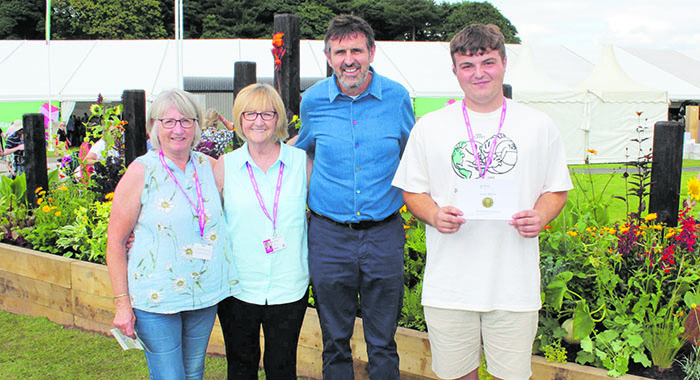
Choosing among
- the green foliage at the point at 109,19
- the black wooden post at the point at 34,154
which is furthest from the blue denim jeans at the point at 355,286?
the green foliage at the point at 109,19

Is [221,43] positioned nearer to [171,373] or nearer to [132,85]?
[132,85]

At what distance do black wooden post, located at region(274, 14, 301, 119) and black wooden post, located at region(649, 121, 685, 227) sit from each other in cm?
286

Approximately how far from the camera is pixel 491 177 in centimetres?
212

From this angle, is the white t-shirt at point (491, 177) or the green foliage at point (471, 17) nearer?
the white t-shirt at point (491, 177)

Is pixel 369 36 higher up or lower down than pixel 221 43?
lower down

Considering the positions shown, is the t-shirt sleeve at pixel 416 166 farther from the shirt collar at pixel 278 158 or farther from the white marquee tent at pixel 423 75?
the white marquee tent at pixel 423 75

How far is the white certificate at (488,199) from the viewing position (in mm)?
2082

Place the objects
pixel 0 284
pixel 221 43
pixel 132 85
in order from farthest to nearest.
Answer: pixel 221 43, pixel 132 85, pixel 0 284

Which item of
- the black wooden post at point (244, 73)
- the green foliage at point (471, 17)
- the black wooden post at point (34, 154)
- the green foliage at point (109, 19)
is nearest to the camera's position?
the black wooden post at point (244, 73)

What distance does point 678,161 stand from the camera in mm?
3268

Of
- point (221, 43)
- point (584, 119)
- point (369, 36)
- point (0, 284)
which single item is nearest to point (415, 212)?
point (369, 36)

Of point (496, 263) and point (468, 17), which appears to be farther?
point (468, 17)

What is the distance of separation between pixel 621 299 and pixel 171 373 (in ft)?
7.32

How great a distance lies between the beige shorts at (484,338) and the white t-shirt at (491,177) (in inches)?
2.3
